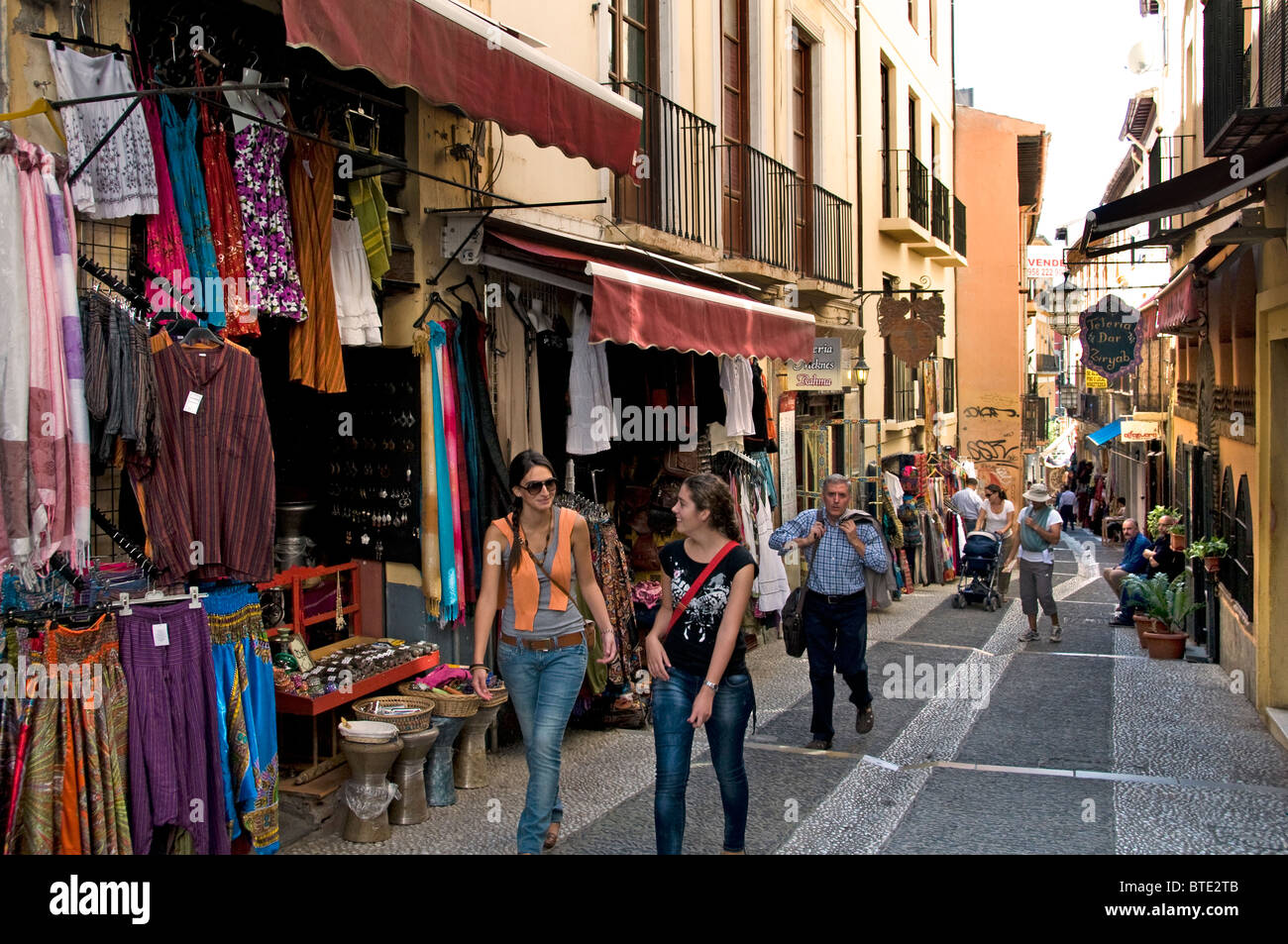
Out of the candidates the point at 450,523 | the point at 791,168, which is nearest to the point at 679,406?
the point at 450,523

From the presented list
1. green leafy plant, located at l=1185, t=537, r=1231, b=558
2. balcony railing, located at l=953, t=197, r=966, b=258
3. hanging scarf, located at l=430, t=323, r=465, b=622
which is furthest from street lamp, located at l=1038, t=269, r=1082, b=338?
hanging scarf, located at l=430, t=323, r=465, b=622

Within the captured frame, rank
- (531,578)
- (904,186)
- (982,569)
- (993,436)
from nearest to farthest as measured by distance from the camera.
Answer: (531,578) → (982,569) → (904,186) → (993,436)

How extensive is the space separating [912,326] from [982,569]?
151 inches

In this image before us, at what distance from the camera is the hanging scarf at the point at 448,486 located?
7.03 metres

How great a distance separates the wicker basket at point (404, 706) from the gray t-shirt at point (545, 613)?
1.06 meters

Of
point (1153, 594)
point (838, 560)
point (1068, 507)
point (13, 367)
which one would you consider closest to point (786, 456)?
point (1153, 594)

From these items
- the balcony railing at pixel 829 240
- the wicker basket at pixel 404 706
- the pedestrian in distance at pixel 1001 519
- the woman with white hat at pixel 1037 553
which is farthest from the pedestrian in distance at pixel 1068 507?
the wicker basket at pixel 404 706

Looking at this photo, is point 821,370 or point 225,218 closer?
point 225,218

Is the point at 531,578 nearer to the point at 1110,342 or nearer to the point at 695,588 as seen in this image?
the point at 695,588

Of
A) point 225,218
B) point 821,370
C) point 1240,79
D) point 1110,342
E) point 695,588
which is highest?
point 1240,79

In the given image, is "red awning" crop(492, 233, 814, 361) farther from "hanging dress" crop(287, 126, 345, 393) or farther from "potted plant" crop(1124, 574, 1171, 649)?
"potted plant" crop(1124, 574, 1171, 649)

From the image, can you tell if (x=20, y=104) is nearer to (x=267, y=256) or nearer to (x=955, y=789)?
(x=267, y=256)

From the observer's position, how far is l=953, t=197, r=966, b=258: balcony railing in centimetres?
2463

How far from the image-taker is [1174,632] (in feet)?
38.0
